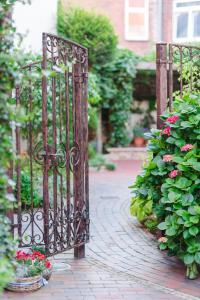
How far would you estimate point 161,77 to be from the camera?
249 inches

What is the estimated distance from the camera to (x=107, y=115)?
653 inches

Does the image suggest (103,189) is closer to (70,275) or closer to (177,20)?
(70,275)

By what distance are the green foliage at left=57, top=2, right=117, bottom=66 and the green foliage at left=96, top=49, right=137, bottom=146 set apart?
2.55ft

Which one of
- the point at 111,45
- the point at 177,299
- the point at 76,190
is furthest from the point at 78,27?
the point at 177,299

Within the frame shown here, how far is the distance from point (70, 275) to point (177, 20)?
1231 centimetres

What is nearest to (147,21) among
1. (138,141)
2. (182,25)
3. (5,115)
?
(182,25)

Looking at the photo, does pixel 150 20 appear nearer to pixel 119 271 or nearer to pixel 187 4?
pixel 187 4

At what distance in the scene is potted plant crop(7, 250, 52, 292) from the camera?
4797 mm

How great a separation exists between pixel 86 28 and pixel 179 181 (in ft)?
31.4

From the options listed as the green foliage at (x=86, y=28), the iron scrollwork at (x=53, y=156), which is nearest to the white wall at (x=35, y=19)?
the green foliage at (x=86, y=28)

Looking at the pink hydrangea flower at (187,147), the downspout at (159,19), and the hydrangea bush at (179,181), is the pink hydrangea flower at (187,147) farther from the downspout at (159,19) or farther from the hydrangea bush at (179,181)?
the downspout at (159,19)

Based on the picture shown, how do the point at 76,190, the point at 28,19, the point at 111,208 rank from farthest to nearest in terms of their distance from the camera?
the point at 28,19, the point at 111,208, the point at 76,190

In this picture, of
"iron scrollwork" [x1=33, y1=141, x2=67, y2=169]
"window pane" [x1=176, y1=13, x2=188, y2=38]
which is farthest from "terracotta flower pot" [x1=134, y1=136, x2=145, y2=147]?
"iron scrollwork" [x1=33, y1=141, x2=67, y2=169]

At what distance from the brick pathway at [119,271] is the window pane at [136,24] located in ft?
32.6
